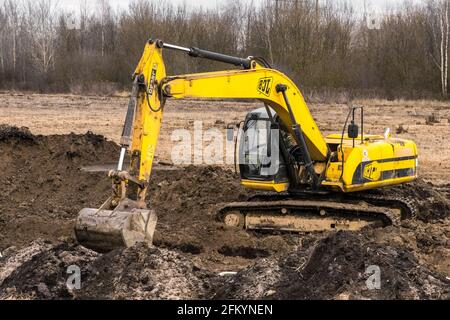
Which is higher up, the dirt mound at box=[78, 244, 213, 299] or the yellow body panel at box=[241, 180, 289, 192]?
the yellow body panel at box=[241, 180, 289, 192]

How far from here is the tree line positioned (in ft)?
143

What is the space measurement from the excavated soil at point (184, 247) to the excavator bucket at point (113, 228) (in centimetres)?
25

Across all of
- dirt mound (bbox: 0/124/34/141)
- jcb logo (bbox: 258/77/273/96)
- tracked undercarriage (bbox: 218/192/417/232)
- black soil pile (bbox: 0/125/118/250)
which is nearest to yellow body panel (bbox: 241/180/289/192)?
tracked undercarriage (bbox: 218/192/417/232)

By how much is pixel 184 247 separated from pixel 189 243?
0.11 m

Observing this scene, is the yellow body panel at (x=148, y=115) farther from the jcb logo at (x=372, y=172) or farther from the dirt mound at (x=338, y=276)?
the jcb logo at (x=372, y=172)

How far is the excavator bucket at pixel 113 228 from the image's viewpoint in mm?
8500

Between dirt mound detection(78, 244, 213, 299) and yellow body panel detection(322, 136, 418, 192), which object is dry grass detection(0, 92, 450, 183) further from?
dirt mound detection(78, 244, 213, 299)

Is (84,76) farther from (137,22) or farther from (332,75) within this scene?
(332,75)

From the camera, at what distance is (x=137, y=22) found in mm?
49656

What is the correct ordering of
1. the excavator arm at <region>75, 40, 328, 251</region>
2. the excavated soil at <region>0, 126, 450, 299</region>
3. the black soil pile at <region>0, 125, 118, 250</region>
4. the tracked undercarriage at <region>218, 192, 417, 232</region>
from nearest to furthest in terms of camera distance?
1. the excavated soil at <region>0, 126, 450, 299</region>
2. the excavator arm at <region>75, 40, 328, 251</region>
3. the black soil pile at <region>0, 125, 118, 250</region>
4. the tracked undercarriage at <region>218, 192, 417, 232</region>

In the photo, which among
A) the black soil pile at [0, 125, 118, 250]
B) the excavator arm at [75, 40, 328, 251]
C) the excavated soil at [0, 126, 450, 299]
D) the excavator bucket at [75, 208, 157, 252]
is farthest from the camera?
the black soil pile at [0, 125, 118, 250]

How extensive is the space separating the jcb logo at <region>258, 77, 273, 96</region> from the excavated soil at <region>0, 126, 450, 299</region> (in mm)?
2162

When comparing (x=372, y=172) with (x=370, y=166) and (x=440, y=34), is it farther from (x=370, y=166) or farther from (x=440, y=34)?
(x=440, y=34)

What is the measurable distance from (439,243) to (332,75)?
108 feet
